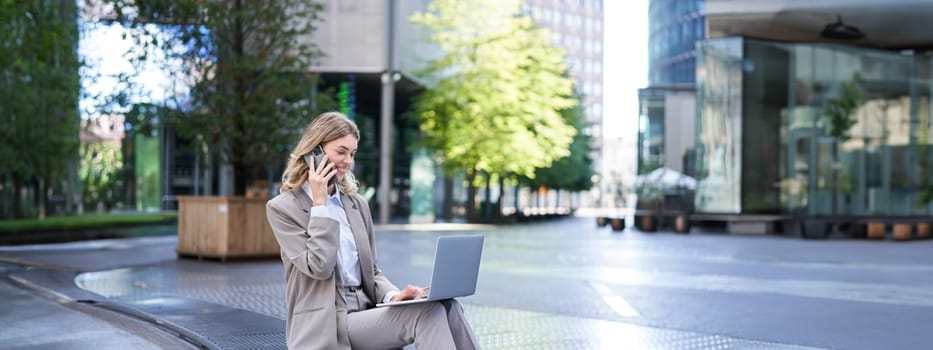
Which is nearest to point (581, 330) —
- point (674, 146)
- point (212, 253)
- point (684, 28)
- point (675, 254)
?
point (212, 253)

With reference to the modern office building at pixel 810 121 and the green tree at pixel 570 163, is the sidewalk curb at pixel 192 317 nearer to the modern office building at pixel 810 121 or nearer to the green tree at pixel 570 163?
the modern office building at pixel 810 121

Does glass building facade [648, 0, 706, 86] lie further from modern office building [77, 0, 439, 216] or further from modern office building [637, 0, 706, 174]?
modern office building [77, 0, 439, 216]

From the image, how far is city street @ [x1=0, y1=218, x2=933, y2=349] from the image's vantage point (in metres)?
7.34

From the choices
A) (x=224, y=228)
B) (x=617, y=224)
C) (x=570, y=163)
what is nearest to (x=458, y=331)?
(x=224, y=228)

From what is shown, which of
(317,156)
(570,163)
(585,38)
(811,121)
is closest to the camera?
(317,156)

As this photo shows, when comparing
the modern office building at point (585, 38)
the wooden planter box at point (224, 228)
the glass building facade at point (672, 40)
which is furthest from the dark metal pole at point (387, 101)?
the modern office building at point (585, 38)

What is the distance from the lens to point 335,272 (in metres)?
4.23

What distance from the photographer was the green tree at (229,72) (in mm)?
15164

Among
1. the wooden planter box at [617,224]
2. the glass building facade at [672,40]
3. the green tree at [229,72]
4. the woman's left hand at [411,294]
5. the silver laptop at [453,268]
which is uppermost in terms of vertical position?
the glass building facade at [672,40]

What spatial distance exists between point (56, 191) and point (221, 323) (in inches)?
794

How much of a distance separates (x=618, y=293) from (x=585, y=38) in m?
136

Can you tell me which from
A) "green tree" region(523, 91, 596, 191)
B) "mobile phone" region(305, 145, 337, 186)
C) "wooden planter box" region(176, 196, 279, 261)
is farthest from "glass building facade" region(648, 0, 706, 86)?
"mobile phone" region(305, 145, 337, 186)

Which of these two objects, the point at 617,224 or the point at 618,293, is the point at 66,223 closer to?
the point at 618,293

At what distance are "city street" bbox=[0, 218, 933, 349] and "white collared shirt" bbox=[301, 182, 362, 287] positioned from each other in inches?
85.6
